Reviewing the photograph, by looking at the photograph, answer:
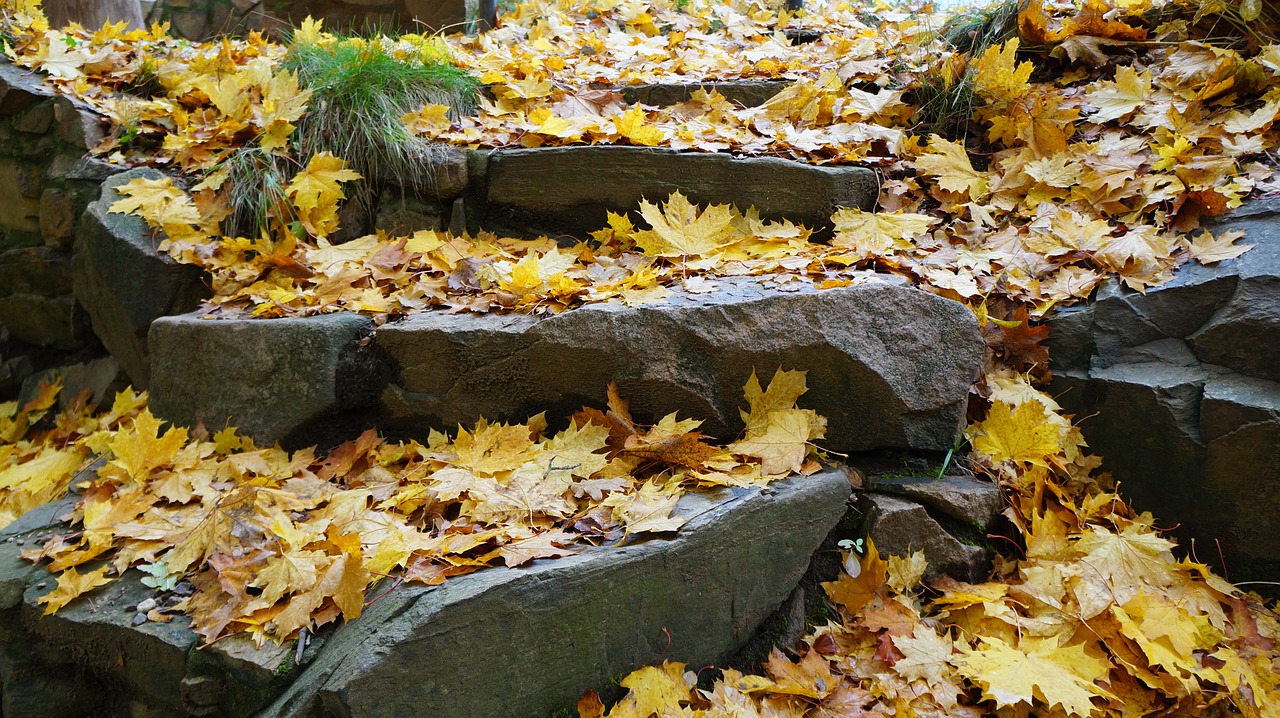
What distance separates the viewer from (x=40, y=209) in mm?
3768

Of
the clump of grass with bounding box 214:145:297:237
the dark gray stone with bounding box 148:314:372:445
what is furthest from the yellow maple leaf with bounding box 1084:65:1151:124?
the clump of grass with bounding box 214:145:297:237

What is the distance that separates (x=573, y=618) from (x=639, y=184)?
1781mm

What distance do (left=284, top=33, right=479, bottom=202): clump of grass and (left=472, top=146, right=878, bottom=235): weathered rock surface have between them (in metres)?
0.38

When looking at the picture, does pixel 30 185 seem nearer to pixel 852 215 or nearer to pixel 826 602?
pixel 852 215

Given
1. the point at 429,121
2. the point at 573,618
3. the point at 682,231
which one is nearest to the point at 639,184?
the point at 682,231

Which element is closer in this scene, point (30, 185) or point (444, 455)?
point (444, 455)

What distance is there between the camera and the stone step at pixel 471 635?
155 cm

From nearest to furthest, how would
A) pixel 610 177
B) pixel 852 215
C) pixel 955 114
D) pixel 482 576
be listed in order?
pixel 482 576 → pixel 852 215 → pixel 610 177 → pixel 955 114

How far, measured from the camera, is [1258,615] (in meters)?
1.97

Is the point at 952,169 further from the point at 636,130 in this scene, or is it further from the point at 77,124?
the point at 77,124

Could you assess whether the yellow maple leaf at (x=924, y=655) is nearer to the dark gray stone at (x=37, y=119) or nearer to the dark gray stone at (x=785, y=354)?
the dark gray stone at (x=785, y=354)

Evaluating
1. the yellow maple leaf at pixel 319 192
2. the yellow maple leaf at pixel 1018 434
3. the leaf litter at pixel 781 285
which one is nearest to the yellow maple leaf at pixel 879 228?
the leaf litter at pixel 781 285

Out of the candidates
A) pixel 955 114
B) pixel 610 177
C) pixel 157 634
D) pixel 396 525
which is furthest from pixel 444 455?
pixel 955 114

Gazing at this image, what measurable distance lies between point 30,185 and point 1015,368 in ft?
14.5
